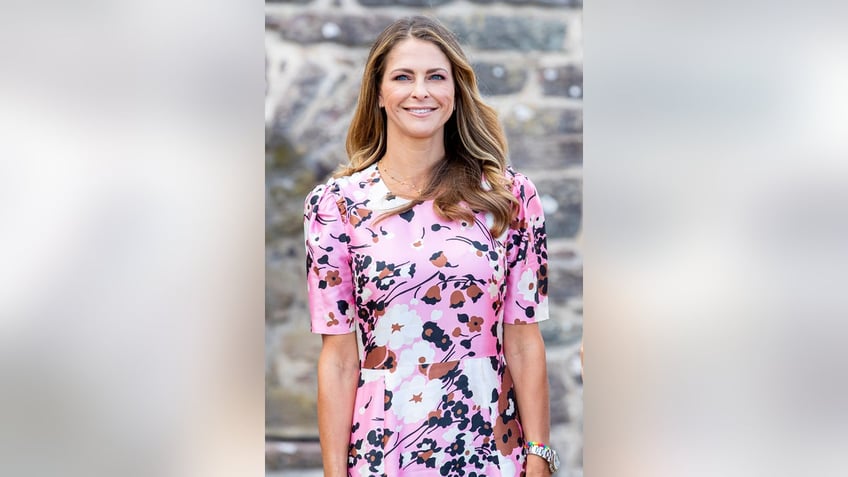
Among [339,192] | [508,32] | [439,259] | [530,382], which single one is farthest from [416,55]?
[530,382]

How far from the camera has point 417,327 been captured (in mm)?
1793

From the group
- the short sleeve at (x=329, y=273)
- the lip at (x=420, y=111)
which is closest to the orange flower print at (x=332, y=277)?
the short sleeve at (x=329, y=273)

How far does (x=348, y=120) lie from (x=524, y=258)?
2.27 ft

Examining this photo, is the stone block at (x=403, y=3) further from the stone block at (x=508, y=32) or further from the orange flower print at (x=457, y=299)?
the orange flower print at (x=457, y=299)

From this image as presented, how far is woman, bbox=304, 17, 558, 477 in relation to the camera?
5.85 feet

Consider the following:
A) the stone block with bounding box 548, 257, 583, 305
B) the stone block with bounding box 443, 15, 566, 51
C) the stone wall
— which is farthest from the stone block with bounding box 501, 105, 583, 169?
the stone block with bounding box 548, 257, 583, 305

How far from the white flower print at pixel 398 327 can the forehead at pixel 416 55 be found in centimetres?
55

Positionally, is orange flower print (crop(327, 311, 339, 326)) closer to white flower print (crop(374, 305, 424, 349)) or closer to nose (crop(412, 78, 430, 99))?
white flower print (crop(374, 305, 424, 349))

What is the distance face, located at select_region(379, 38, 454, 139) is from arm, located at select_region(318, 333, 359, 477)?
0.51 m

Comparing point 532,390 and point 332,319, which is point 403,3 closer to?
point 332,319
